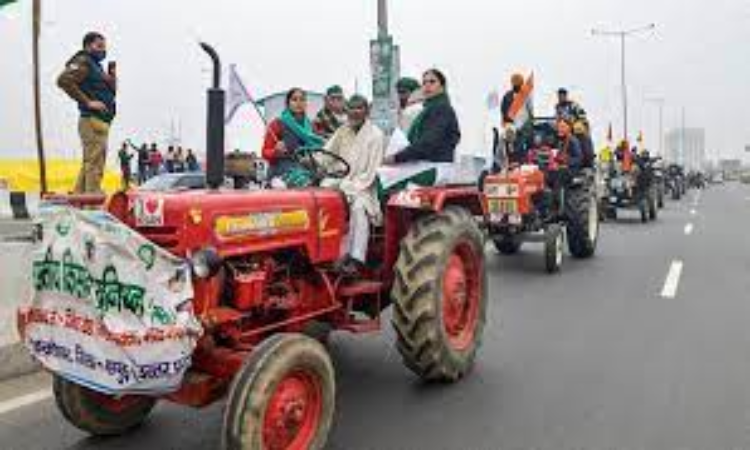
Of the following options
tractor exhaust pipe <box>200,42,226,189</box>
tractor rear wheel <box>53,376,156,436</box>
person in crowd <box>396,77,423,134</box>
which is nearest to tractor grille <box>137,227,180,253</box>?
tractor exhaust pipe <box>200,42,226,189</box>

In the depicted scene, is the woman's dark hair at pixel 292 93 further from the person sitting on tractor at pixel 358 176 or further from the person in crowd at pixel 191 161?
the person in crowd at pixel 191 161

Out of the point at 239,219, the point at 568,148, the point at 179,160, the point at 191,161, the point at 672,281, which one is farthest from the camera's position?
the point at 191,161

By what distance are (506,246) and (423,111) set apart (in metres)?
7.48

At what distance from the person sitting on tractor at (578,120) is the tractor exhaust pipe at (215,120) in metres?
10.9

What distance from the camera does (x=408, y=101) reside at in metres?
8.72

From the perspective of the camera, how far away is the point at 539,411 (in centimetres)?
590

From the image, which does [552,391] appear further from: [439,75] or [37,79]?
[37,79]

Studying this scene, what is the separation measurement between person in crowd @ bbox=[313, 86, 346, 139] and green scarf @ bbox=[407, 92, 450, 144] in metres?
1.76

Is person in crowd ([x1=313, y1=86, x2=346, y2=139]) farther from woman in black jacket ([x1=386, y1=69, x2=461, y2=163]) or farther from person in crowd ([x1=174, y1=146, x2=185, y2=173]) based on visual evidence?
person in crowd ([x1=174, y1=146, x2=185, y2=173])

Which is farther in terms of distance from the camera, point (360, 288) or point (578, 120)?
point (578, 120)

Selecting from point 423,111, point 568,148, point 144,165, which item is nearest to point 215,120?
point 423,111

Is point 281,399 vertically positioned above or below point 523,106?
below

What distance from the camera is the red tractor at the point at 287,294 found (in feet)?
15.0

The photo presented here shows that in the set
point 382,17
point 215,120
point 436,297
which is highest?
point 382,17
